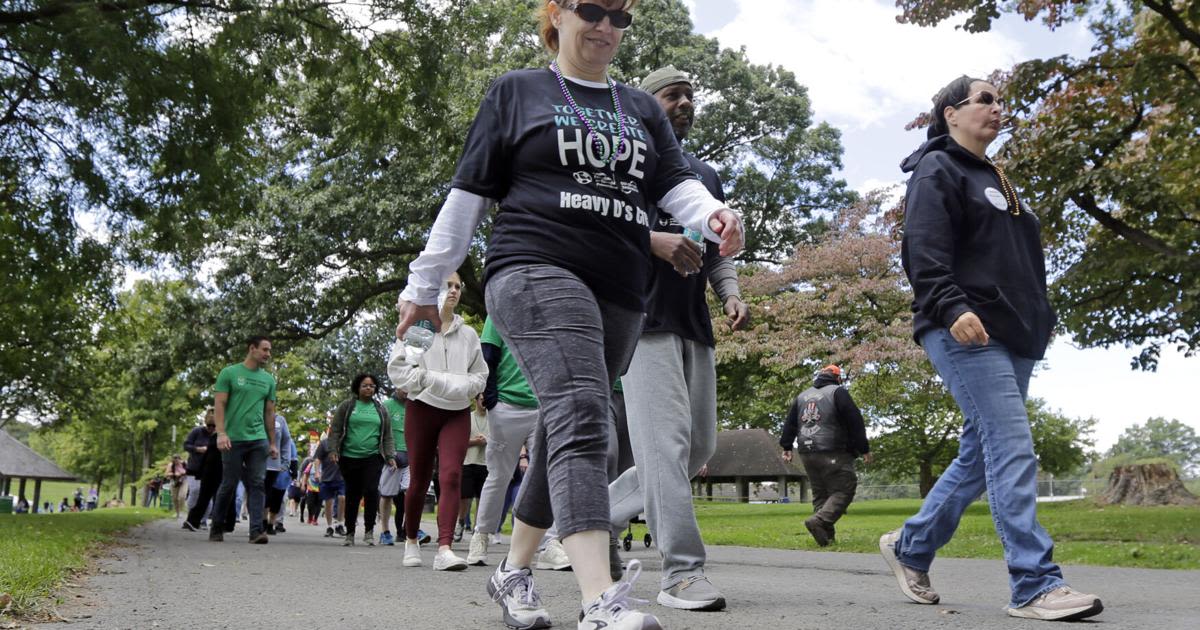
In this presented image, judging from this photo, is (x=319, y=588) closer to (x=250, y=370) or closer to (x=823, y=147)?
(x=250, y=370)

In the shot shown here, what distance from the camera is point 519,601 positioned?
12.1 feet

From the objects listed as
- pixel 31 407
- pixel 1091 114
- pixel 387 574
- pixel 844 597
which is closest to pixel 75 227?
pixel 387 574

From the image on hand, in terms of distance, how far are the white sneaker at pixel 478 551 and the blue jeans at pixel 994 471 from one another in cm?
364

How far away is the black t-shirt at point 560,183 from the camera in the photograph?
335 centimetres

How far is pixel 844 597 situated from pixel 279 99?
516 inches

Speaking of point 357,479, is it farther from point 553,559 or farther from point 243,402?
point 553,559

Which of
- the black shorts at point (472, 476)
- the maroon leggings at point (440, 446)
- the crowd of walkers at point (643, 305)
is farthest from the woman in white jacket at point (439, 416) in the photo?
the black shorts at point (472, 476)

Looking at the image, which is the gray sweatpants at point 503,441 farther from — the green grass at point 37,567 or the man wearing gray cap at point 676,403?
the man wearing gray cap at point 676,403

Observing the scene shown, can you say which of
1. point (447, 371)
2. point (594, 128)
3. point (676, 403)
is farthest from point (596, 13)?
point (447, 371)

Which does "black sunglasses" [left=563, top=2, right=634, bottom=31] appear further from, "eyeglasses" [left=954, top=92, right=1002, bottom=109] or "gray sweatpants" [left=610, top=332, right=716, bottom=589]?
"eyeglasses" [left=954, top=92, right=1002, bottom=109]

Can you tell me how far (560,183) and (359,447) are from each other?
8336 mm

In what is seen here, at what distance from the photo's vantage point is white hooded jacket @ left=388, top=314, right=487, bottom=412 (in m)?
7.47

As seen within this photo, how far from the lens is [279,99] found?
1595cm

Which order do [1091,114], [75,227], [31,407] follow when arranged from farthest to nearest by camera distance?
[31,407], [1091,114], [75,227]
